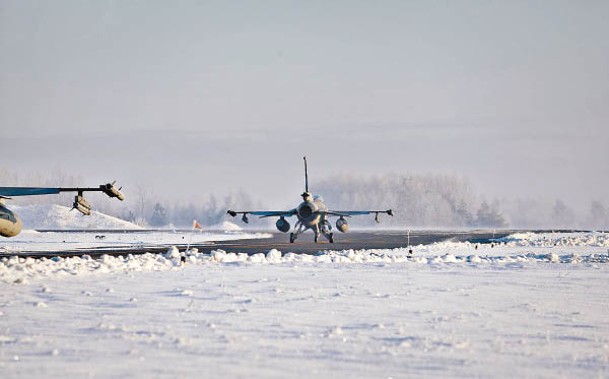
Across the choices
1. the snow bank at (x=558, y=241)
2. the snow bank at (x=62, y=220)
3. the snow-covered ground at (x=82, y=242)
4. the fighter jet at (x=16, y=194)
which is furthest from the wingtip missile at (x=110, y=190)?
the snow bank at (x=62, y=220)

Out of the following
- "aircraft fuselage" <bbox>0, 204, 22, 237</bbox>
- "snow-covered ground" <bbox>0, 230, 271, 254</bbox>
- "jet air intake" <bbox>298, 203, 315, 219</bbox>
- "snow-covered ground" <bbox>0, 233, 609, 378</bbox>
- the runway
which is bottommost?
"snow-covered ground" <bbox>0, 233, 609, 378</bbox>

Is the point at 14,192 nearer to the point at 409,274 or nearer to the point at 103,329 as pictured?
the point at 409,274

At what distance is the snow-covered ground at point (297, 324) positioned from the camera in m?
8.88

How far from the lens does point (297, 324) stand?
1226 cm

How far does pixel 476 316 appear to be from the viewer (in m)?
13.4

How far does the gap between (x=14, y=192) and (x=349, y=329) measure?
79.4ft

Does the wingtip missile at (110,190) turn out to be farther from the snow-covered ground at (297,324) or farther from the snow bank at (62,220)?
the snow bank at (62,220)

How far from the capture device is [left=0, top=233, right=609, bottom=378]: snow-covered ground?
8.88 m

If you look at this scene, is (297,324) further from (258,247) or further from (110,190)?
(258,247)

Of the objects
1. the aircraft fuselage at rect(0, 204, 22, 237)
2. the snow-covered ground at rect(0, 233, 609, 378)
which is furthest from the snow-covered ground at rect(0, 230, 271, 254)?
the snow-covered ground at rect(0, 233, 609, 378)

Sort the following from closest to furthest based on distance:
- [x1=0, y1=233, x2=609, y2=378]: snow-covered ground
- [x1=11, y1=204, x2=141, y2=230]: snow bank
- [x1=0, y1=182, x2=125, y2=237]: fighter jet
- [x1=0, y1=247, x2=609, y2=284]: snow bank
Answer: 1. [x1=0, y1=233, x2=609, y2=378]: snow-covered ground
2. [x1=0, y1=247, x2=609, y2=284]: snow bank
3. [x1=0, y1=182, x2=125, y2=237]: fighter jet
4. [x1=11, y1=204, x2=141, y2=230]: snow bank

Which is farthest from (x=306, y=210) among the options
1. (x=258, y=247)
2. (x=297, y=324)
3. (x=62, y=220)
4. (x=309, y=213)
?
(x=62, y=220)

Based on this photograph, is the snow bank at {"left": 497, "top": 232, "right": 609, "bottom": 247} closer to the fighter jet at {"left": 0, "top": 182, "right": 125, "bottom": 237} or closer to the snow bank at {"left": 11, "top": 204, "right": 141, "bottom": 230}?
the fighter jet at {"left": 0, "top": 182, "right": 125, "bottom": 237}

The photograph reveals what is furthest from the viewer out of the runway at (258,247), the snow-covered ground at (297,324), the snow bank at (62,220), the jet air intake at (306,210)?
the snow bank at (62,220)
